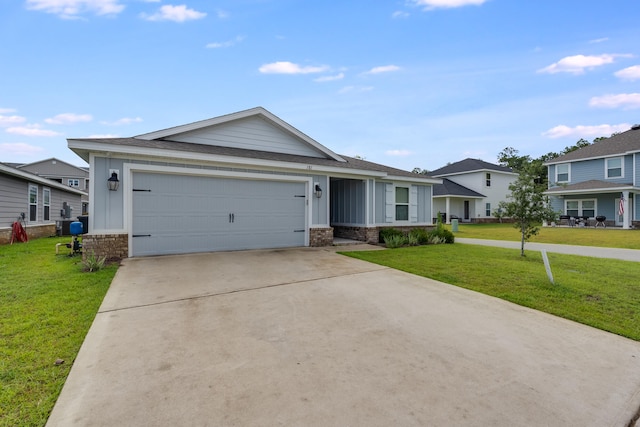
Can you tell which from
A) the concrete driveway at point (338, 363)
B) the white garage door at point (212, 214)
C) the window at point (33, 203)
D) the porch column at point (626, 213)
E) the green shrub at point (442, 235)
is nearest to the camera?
the concrete driveway at point (338, 363)

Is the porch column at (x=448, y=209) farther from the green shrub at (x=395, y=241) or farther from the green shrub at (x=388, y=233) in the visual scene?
the green shrub at (x=395, y=241)

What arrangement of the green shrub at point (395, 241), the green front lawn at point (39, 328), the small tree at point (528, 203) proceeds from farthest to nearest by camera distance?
the green shrub at point (395, 241) < the small tree at point (528, 203) < the green front lawn at point (39, 328)

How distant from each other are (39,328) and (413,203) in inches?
510

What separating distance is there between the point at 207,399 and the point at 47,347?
211 centimetres

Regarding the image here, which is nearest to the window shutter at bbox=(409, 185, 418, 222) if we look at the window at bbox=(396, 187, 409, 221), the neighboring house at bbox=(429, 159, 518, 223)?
the window at bbox=(396, 187, 409, 221)

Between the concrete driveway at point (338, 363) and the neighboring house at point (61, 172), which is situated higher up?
the neighboring house at point (61, 172)

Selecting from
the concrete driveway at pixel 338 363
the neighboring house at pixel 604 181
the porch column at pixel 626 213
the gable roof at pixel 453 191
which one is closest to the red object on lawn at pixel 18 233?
the concrete driveway at pixel 338 363

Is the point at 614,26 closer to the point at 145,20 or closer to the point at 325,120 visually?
the point at 325,120

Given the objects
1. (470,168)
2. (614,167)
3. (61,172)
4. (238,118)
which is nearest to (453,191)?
(470,168)

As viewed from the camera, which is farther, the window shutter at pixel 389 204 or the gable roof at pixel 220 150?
the window shutter at pixel 389 204

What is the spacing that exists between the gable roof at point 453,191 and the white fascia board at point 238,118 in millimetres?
19348

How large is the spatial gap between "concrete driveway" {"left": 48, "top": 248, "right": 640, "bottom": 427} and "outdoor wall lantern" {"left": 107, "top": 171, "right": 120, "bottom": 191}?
3.57m

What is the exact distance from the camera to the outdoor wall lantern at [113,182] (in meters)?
7.54

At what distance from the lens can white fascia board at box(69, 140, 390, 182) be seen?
730 cm
